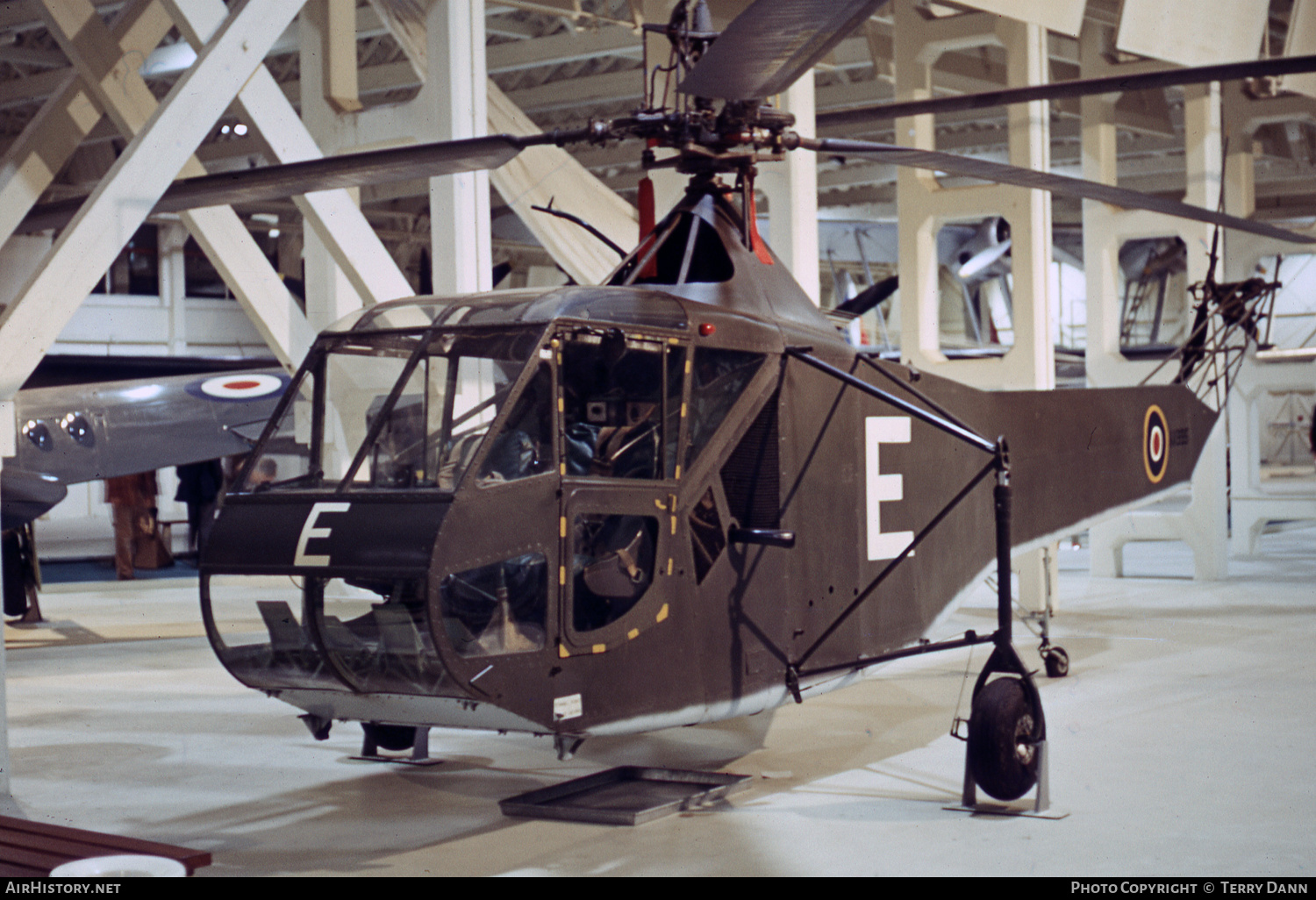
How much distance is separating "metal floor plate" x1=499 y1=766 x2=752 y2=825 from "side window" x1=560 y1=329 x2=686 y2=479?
5.02 feet

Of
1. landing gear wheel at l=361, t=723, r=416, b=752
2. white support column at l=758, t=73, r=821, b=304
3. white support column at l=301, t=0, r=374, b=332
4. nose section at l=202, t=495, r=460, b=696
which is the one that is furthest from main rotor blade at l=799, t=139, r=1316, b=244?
white support column at l=301, t=0, r=374, b=332

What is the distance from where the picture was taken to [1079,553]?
62.7ft

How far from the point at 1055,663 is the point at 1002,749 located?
12.3 ft

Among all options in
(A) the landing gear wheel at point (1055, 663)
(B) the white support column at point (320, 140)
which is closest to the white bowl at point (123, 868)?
(B) the white support column at point (320, 140)

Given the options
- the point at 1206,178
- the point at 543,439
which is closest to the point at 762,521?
the point at 543,439

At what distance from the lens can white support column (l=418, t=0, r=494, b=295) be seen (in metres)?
8.26

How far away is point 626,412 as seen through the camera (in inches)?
224

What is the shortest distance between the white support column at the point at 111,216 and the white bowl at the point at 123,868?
2816 millimetres

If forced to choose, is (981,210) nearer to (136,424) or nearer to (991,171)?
(991,171)

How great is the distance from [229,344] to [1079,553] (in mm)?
25564

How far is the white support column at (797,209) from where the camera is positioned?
9320mm

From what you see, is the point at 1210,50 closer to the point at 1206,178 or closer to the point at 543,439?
the point at 1206,178

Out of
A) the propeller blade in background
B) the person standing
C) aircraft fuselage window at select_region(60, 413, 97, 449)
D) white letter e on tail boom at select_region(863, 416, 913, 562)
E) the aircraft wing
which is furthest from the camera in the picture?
the propeller blade in background

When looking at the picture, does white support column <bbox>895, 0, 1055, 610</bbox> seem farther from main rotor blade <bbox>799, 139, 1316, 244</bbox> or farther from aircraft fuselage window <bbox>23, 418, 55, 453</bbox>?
aircraft fuselage window <bbox>23, 418, 55, 453</bbox>
